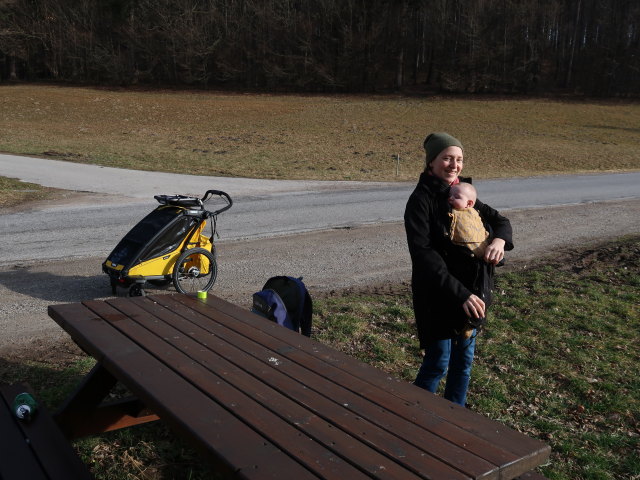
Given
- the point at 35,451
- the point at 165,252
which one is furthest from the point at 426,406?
the point at 165,252

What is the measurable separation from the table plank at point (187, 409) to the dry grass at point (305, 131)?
16.8 m

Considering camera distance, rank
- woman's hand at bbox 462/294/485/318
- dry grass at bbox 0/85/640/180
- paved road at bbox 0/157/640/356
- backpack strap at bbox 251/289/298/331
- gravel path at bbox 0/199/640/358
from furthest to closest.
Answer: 1. dry grass at bbox 0/85/640/180
2. paved road at bbox 0/157/640/356
3. gravel path at bbox 0/199/640/358
4. backpack strap at bbox 251/289/298/331
5. woman's hand at bbox 462/294/485/318

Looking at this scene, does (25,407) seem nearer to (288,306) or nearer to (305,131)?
(288,306)

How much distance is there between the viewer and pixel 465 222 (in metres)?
3.52

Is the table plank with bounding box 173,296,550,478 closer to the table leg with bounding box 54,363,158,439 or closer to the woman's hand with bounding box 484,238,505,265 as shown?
the table leg with bounding box 54,363,158,439

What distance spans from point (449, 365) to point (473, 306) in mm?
702

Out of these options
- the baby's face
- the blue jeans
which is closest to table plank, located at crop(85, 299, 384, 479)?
the blue jeans

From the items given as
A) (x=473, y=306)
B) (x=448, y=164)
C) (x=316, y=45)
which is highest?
(x=316, y=45)

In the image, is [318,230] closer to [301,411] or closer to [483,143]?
[301,411]

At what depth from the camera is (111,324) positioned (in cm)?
362

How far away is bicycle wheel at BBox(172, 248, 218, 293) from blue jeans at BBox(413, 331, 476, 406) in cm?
362

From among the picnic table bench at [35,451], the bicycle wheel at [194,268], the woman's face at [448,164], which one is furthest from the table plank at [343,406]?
the bicycle wheel at [194,268]

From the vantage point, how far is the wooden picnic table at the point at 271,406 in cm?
214

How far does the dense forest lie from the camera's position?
186ft
